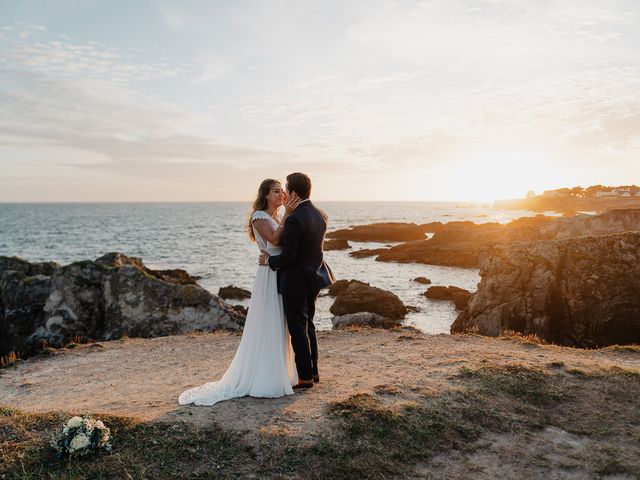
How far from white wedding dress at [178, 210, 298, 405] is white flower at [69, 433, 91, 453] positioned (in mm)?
1789

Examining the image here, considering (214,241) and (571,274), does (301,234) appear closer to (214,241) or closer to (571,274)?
(571,274)

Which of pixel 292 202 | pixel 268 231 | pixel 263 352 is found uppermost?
pixel 292 202

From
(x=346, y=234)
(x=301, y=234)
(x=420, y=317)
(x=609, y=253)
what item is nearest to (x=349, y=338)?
(x=301, y=234)

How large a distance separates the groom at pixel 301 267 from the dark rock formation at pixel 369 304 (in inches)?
717

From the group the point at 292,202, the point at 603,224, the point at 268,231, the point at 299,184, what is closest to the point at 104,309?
the point at 268,231

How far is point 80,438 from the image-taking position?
527cm

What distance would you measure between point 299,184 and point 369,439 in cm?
364

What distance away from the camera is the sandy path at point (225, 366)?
259 inches

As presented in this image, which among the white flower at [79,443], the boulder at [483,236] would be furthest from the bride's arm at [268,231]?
the boulder at [483,236]

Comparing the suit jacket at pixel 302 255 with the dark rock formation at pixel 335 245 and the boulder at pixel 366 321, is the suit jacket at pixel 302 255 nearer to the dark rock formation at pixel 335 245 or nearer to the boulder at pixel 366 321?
the boulder at pixel 366 321

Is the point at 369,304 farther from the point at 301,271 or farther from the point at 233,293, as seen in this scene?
the point at 301,271

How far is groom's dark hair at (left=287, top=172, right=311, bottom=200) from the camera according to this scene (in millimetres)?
6691

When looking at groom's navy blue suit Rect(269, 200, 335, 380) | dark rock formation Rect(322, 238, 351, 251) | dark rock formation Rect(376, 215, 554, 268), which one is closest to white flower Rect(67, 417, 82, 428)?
groom's navy blue suit Rect(269, 200, 335, 380)

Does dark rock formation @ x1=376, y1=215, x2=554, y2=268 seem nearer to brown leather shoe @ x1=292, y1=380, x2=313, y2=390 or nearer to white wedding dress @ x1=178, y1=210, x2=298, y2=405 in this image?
brown leather shoe @ x1=292, y1=380, x2=313, y2=390
